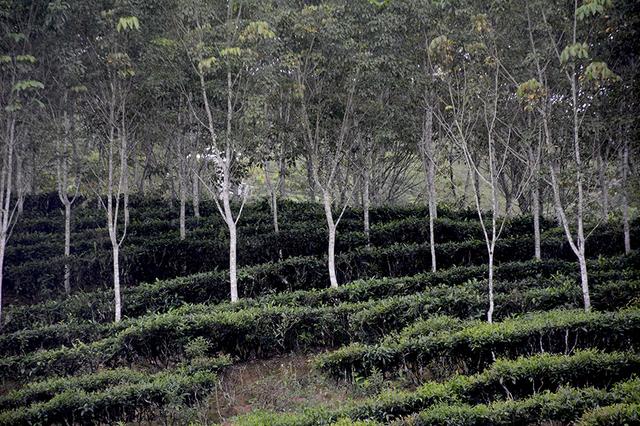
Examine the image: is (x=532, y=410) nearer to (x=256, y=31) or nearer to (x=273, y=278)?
(x=273, y=278)

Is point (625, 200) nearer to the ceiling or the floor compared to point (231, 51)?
nearer to the floor

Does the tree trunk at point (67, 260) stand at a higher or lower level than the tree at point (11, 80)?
lower

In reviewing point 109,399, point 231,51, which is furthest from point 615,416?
point 231,51

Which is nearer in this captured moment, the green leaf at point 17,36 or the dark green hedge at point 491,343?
the dark green hedge at point 491,343

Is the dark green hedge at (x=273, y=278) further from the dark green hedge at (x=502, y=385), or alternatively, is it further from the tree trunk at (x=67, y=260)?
the dark green hedge at (x=502, y=385)

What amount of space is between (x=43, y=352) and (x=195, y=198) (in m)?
8.62

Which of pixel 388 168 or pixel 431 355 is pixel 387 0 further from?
pixel 388 168

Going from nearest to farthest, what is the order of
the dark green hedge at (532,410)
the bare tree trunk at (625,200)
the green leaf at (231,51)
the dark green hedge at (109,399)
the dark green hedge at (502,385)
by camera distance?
the dark green hedge at (532,410) < the dark green hedge at (502,385) < the dark green hedge at (109,399) < the green leaf at (231,51) < the bare tree trunk at (625,200)

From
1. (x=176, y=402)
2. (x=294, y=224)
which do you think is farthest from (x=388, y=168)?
(x=176, y=402)

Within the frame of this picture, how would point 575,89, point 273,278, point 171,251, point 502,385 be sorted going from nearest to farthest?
point 502,385
point 575,89
point 273,278
point 171,251

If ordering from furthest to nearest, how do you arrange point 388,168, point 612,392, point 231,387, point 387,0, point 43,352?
point 388,168
point 387,0
point 43,352
point 231,387
point 612,392

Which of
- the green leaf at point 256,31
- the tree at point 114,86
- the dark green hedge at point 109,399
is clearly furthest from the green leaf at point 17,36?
Result: the dark green hedge at point 109,399

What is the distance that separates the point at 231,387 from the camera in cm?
1095

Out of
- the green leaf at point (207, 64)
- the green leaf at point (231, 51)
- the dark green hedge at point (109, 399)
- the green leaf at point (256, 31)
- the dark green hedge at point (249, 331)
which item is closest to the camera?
the dark green hedge at point (109, 399)
